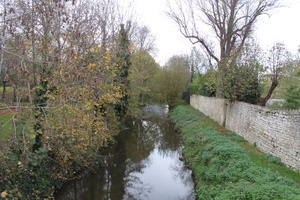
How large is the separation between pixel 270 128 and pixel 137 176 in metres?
5.93

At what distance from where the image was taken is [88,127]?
25.4 ft

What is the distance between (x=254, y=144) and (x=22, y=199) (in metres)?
9.55

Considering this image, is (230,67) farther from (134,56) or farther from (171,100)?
(171,100)

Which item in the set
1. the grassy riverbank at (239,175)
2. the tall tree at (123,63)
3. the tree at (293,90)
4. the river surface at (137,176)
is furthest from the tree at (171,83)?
the grassy riverbank at (239,175)

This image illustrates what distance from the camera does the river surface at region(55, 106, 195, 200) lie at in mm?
8234

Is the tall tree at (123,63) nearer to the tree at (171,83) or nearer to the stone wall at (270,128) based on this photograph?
the stone wall at (270,128)

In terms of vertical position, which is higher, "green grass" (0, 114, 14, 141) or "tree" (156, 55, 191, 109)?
"tree" (156, 55, 191, 109)

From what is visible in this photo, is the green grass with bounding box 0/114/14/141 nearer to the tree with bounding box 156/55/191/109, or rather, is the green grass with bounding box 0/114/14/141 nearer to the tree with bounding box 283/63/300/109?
the tree with bounding box 283/63/300/109

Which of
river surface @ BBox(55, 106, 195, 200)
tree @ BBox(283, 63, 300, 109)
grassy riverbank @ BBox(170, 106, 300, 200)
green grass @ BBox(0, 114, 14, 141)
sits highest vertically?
tree @ BBox(283, 63, 300, 109)

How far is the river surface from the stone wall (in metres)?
3.52

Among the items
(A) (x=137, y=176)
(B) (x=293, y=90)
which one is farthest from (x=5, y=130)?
(B) (x=293, y=90)

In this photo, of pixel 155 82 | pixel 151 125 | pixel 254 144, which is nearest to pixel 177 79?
pixel 155 82

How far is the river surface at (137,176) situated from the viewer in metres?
8.23

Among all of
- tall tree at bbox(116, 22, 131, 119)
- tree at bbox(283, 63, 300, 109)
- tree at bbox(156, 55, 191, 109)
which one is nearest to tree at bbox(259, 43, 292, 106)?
tree at bbox(283, 63, 300, 109)
